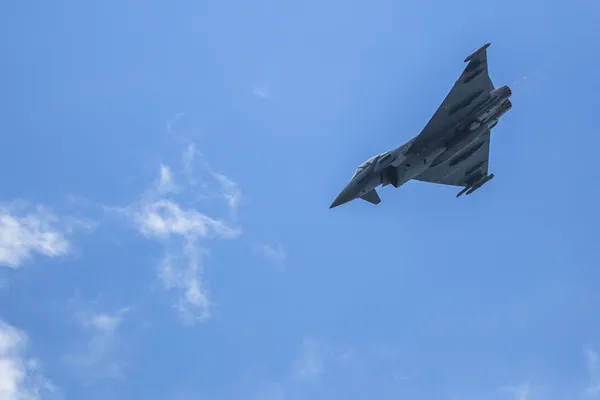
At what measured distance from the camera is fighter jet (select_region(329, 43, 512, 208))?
55250mm

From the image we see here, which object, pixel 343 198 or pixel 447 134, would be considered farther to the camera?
pixel 343 198

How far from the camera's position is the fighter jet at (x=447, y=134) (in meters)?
55.2

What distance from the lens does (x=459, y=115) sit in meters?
56.3

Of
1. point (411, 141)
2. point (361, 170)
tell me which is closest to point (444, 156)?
point (411, 141)

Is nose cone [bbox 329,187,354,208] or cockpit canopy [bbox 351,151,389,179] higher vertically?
cockpit canopy [bbox 351,151,389,179]

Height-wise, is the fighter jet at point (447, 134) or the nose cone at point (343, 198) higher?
the fighter jet at point (447, 134)

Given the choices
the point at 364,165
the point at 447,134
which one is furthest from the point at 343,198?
the point at 447,134

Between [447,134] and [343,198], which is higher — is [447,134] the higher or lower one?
the higher one

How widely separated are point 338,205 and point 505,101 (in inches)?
607

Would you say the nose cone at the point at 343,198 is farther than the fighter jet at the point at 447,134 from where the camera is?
Yes

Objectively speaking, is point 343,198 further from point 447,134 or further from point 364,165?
point 447,134

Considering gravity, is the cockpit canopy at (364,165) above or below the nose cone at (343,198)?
above

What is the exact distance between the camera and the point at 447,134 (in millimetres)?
56844

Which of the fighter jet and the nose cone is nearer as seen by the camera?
the fighter jet
